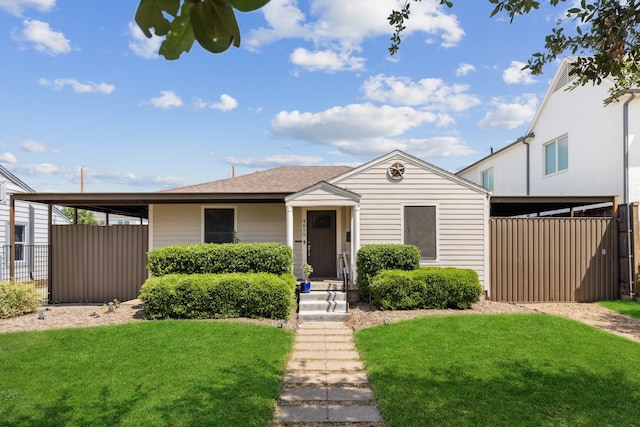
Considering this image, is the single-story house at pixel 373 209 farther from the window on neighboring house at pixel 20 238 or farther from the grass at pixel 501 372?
the window on neighboring house at pixel 20 238

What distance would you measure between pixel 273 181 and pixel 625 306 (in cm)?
969

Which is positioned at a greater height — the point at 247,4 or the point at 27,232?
the point at 247,4

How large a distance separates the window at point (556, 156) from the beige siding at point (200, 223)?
929 cm

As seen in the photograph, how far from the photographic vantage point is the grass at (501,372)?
13.1 ft

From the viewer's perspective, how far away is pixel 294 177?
42.9 ft

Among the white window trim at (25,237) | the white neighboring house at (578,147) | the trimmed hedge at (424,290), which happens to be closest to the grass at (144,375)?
the trimmed hedge at (424,290)

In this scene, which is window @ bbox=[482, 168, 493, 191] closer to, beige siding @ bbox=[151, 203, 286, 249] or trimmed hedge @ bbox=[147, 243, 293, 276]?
beige siding @ bbox=[151, 203, 286, 249]

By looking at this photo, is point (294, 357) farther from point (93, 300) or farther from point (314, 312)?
point (93, 300)

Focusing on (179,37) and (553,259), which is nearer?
(179,37)

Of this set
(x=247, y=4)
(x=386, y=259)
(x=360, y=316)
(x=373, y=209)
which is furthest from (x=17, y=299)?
(x=247, y=4)

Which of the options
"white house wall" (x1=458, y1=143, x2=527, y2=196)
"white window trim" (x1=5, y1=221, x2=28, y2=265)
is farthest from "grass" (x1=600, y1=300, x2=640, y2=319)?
"white window trim" (x1=5, y1=221, x2=28, y2=265)

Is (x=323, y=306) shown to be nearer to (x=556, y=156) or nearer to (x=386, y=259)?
(x=386, y=259)

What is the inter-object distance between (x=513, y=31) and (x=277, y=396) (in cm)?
484

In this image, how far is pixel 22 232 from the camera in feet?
51.1
